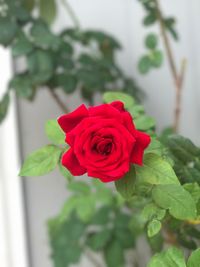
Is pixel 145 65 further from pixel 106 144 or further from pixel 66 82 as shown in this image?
pixel 106 144

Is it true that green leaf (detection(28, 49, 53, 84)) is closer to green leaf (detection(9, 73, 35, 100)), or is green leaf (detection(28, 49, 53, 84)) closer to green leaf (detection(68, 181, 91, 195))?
green leaf (detection(9, 73, 35, 100))

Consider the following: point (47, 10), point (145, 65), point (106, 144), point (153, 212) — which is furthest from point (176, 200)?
point (47, 10)

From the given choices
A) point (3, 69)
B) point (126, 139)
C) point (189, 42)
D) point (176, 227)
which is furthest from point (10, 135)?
point (126, 139)

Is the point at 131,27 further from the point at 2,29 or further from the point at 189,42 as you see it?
the point at 2,29

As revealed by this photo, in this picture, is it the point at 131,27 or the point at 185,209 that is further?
the point at 131,27

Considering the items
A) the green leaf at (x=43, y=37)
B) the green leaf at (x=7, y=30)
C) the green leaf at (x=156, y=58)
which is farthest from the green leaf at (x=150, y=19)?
the green leaf at (x=7, y=30)

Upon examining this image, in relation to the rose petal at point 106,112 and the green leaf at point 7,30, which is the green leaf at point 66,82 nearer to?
the green leaf at point 7,30
